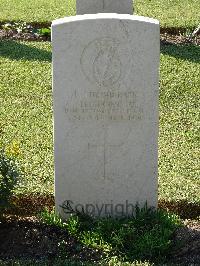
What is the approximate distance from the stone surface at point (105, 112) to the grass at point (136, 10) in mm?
7251

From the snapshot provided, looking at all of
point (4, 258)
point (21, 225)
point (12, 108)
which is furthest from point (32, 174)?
point (12, 108)

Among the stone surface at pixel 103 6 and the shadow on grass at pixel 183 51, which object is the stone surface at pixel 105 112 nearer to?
the shadow on grass at pixel 183 51

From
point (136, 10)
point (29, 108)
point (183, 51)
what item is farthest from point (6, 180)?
point (136, 10)

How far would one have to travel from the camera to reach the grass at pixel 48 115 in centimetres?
670

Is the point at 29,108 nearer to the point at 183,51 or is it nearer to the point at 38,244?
the point at 183,51

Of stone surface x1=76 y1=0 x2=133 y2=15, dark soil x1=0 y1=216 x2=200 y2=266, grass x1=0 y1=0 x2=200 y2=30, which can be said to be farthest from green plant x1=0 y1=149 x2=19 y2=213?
grass x1=0 y1=0 x2=200 y2=30

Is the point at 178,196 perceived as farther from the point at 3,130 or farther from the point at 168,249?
the point at 3,130

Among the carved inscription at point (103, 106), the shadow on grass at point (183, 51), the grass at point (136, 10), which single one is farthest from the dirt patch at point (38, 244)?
the grass at point (136, 10)

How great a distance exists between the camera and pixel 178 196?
20.7ft

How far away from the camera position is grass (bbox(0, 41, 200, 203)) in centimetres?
670

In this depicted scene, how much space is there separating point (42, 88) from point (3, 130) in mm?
1670

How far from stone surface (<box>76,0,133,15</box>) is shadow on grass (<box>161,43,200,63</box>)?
978 millimetres

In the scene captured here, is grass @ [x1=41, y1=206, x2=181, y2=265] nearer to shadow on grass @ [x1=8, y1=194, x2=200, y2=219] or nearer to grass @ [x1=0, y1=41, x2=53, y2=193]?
shadow on grass @ [x1=8, y1=194, x2=200, y2=219]

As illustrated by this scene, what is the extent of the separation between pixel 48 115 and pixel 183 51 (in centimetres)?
352
